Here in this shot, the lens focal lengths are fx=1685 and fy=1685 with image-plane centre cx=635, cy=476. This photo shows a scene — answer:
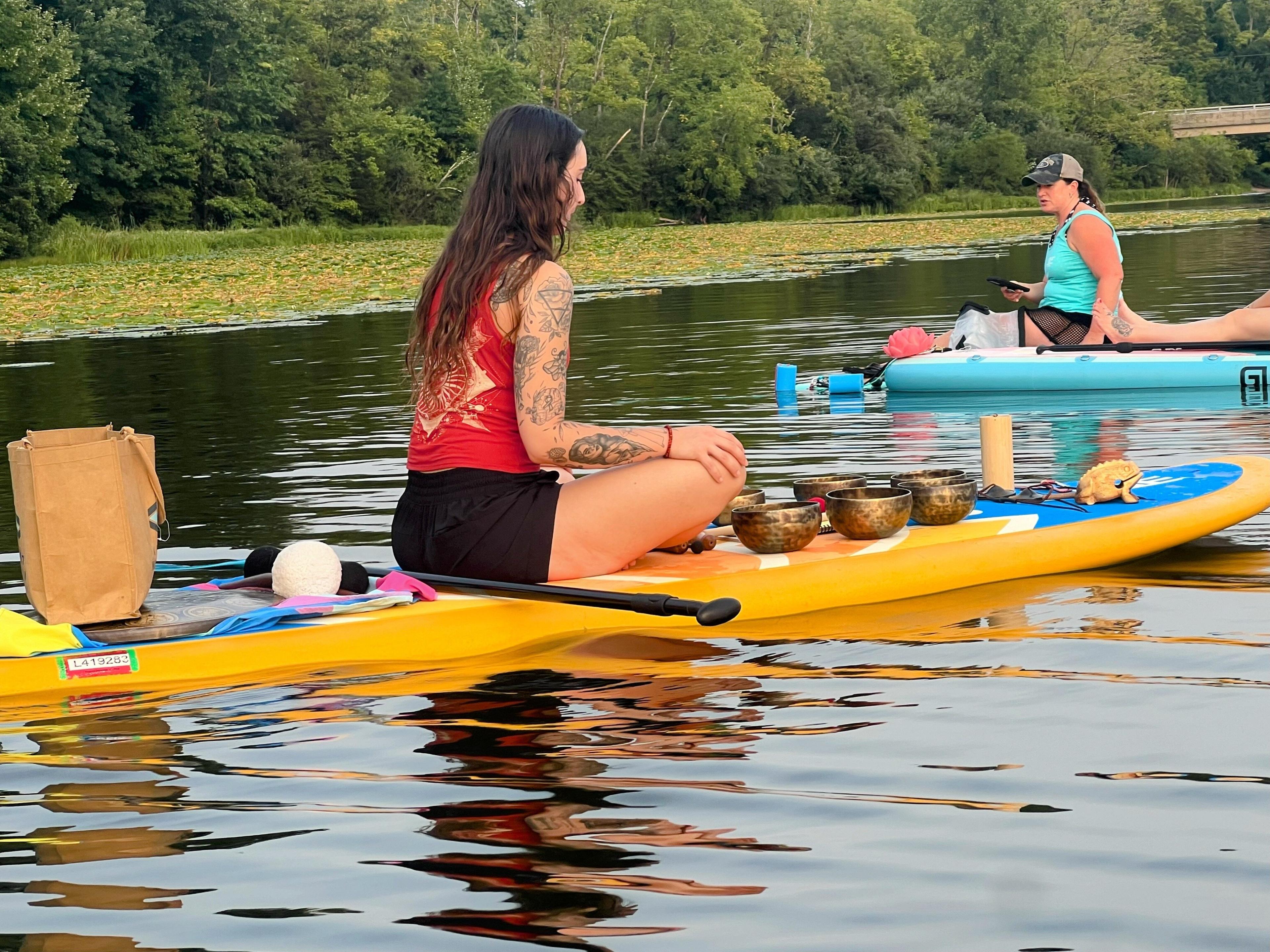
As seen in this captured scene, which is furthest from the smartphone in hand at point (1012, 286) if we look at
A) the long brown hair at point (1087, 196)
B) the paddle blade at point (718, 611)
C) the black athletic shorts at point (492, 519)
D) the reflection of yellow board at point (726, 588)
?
the paddle blade at point (718, 611)

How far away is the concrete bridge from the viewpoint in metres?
76.1

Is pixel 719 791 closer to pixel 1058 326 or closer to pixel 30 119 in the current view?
pixel 1058 326

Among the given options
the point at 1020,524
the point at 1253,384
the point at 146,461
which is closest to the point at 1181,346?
the point at 1253,384

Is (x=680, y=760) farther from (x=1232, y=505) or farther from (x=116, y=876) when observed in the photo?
(x=1232, y=505)

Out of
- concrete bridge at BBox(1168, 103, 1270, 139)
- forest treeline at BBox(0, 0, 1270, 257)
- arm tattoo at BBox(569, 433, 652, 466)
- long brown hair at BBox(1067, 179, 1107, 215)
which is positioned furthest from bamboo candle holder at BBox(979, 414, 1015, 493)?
concrete bridge at BBox(1168, 103, 1270, 139)

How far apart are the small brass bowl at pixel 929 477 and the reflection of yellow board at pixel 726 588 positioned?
0.14 meters

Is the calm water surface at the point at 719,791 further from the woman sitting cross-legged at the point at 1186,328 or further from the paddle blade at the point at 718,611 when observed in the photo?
the woman sitting cross-legged at the point at 1186,328

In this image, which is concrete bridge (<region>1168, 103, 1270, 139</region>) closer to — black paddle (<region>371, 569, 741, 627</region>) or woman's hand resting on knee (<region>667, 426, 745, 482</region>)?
woman's hand resting on knee (<region>667, 426, 745, 482</region>)

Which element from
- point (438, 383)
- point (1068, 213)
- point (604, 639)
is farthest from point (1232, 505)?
point (1068, 213)

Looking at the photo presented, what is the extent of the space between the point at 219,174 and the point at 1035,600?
46.4m

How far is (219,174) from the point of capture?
48.5m

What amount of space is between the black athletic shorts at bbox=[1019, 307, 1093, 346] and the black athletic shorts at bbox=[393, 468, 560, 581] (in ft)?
20.0

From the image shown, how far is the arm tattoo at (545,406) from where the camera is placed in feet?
14.1

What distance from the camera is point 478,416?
445 cm
